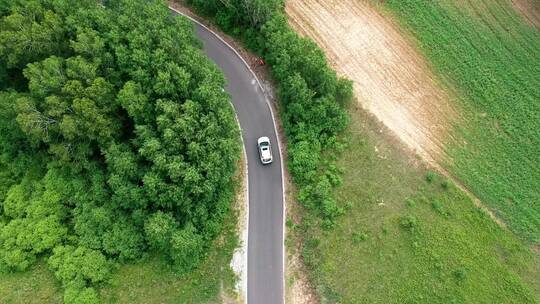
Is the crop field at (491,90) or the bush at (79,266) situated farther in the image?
the crop field at (491,90)

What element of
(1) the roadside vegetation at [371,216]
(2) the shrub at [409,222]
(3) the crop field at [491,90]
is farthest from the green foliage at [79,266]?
(3) the crop field at [491,90]

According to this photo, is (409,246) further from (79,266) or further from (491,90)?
(79,266)

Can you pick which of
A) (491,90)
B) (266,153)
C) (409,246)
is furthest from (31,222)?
(491,90)

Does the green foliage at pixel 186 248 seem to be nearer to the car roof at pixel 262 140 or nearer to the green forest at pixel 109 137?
the green forest at pixel 109 137

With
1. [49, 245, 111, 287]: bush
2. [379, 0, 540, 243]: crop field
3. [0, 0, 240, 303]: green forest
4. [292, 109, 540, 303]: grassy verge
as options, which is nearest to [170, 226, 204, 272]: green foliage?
[0, 0, 240, 303]: green forest

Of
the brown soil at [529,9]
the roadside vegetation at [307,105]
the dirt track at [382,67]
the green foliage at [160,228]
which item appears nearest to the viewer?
the green foliage at [160,228]

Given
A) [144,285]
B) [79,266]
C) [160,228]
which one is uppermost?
[160,228]
